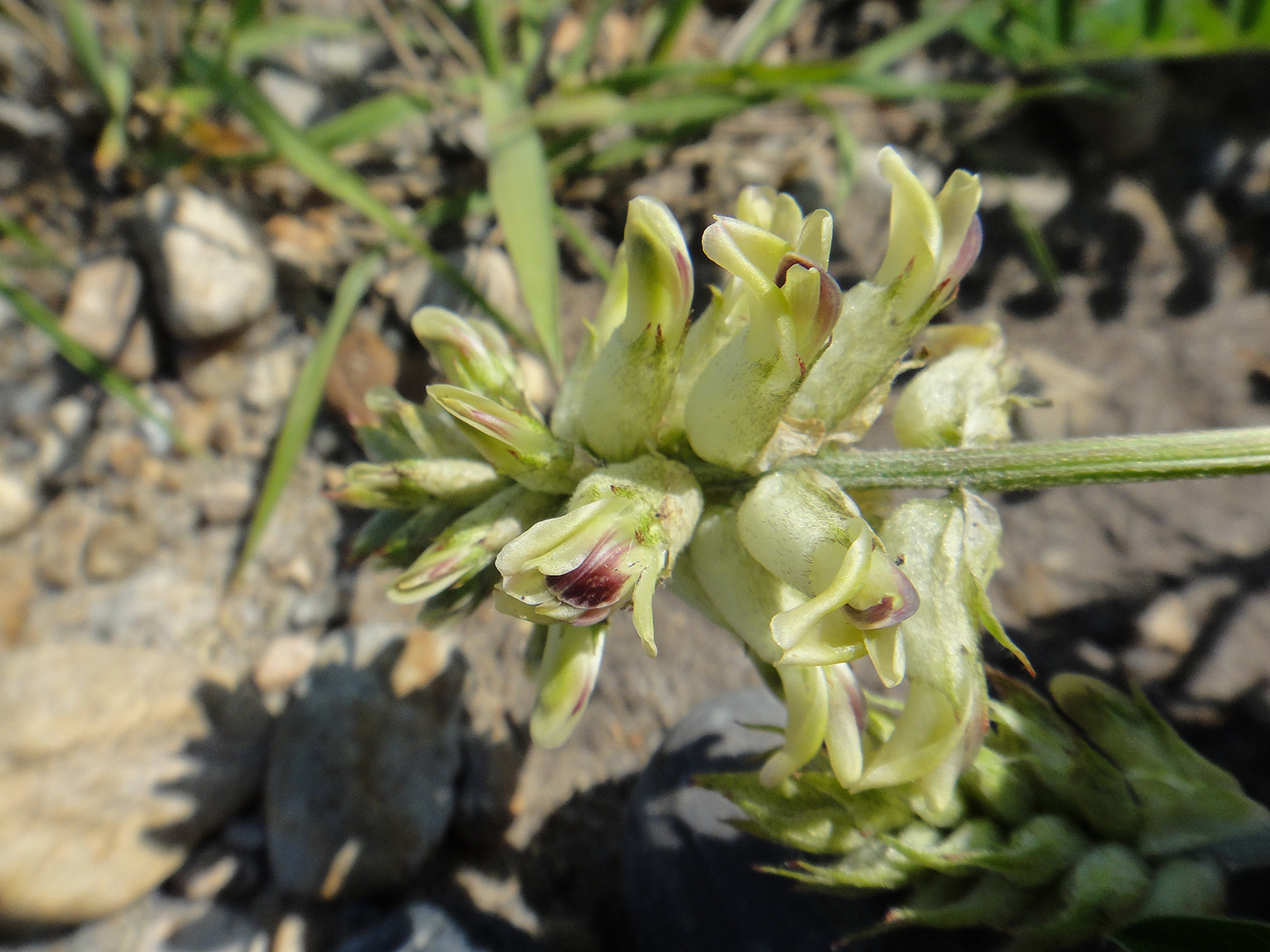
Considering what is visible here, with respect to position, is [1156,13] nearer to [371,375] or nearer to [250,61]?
[371,375]

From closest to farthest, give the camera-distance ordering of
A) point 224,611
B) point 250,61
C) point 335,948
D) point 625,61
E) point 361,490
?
1. point 361,490
2. point 335,948
3. point 224,611
4. point 250,61
5. point 625,61

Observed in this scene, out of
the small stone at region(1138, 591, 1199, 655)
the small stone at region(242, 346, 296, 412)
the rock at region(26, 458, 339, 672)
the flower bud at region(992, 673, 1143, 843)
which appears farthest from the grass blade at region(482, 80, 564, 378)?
the small stone at region(1138, 591, 1199, 655)

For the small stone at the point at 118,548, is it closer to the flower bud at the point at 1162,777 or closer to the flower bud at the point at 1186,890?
the flower bud at the point at 1162,777

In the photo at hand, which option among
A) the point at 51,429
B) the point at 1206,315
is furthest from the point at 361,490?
the point at 1206,315

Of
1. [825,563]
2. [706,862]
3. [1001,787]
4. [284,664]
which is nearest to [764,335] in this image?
[825,563]

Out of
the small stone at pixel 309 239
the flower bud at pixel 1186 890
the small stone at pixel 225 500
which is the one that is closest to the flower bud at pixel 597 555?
the flower bud at pixel 1186 890
